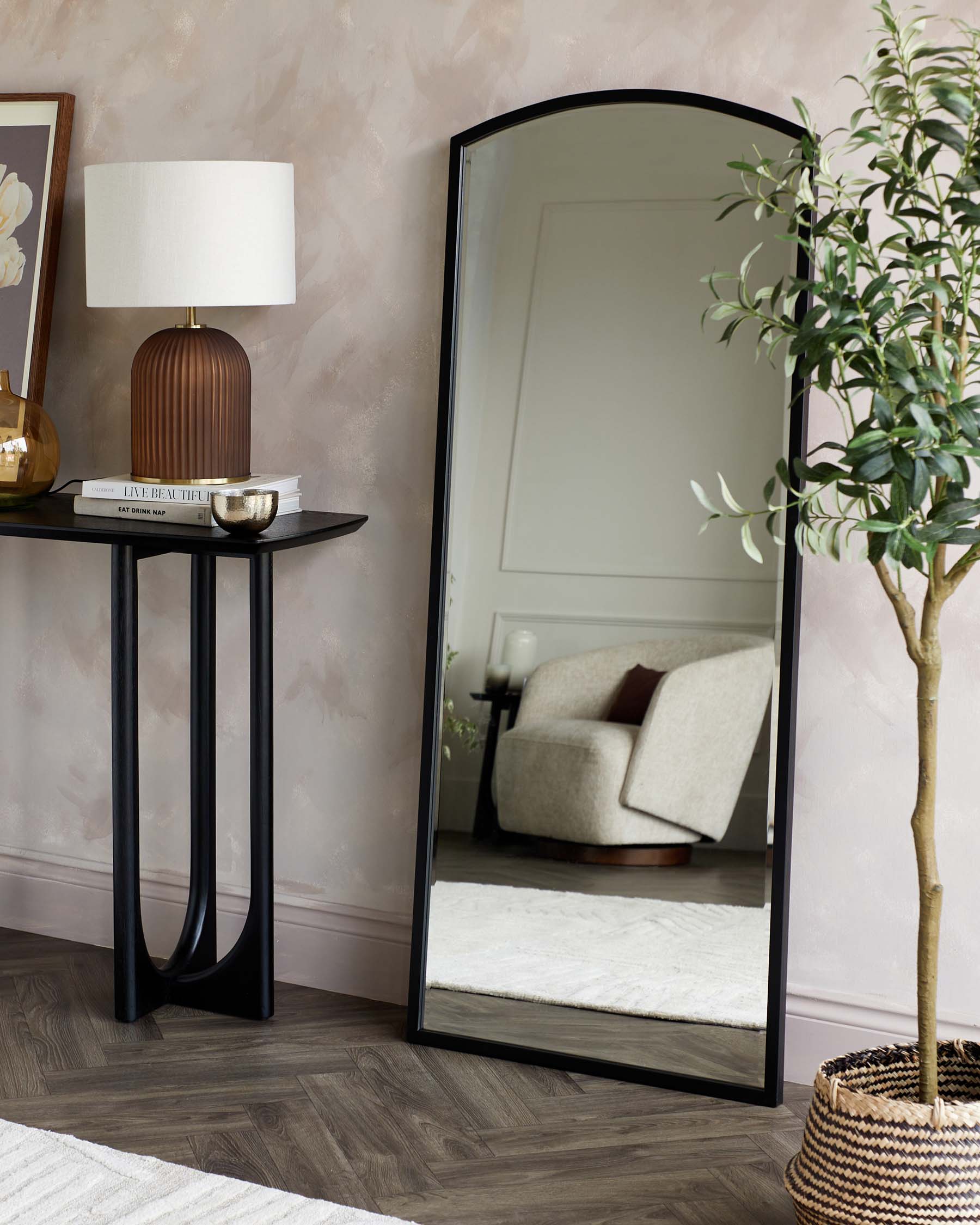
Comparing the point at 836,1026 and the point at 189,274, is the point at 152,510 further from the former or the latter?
the point at 836,1026

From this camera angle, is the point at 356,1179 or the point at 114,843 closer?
the point at 356,1179

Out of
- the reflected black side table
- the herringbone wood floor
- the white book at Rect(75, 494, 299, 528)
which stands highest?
the white book at Rect(75, 494, 299, 528)

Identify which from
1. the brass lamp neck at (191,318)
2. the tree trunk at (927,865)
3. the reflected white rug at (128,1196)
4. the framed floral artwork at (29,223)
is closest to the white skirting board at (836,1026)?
the tree trunk at (927,865)

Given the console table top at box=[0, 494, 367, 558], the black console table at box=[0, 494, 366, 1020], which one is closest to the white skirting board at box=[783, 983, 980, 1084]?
the black console table at box=[0, 494, 366, 1020]

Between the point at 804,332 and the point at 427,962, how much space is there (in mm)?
1533

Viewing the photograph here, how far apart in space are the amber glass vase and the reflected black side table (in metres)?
1.02

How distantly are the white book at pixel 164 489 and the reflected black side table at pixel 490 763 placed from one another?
1.95ft

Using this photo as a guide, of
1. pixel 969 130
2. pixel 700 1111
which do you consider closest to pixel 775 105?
pixel 969 130

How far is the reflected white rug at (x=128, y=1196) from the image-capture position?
1947 millimetres

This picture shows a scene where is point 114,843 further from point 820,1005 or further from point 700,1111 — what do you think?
point 820,1005

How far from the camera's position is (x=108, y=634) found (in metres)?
2.99

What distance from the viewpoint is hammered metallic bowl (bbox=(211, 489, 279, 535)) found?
7.73 feet

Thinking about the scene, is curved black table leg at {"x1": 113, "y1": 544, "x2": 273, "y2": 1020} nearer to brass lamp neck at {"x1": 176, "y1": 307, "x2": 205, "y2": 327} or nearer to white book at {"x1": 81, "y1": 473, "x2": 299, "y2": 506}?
white book at {"x1": 81, "y1": 473, "x2": 299, "y2": 506}

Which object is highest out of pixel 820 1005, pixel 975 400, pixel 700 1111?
pixel 975 400
